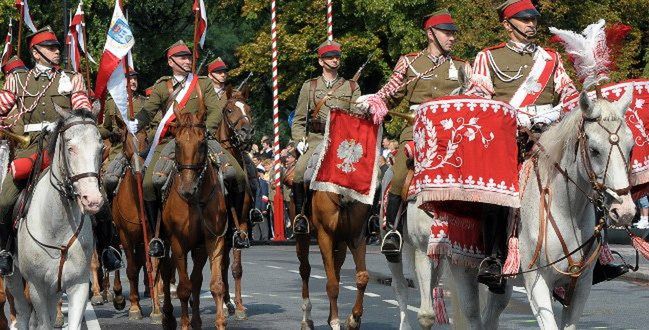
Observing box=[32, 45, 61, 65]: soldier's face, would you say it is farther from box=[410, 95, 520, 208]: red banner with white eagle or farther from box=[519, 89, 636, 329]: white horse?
box=[519, 89, 636, 329]: white horse

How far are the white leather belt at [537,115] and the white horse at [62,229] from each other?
3.27 m

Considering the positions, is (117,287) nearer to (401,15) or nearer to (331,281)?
(331,281)

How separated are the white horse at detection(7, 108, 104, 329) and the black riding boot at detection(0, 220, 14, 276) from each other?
35 centimetres

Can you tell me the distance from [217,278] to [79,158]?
3.54 metres

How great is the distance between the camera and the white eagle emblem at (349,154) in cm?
1658

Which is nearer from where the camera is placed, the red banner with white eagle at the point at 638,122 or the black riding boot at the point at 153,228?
the red banner with white eagle at the point at 638,122

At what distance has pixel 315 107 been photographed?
706 inches

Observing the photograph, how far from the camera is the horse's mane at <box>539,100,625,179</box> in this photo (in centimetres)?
1084

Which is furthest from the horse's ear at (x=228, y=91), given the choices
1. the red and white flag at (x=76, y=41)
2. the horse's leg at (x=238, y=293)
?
the horse's leg at (x=238, y=293)

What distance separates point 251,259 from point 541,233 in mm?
19919

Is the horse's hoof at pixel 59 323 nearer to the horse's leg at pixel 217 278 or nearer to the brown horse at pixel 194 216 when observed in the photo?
the brown horse at pixel 194 216

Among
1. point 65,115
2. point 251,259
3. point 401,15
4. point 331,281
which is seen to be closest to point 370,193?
point 331,281

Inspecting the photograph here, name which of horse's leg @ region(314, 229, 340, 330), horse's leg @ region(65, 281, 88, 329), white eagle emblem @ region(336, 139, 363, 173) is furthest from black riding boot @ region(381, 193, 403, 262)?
horse's leg @ region(65, 281, 88, 329)

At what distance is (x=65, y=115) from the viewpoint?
13258mm
